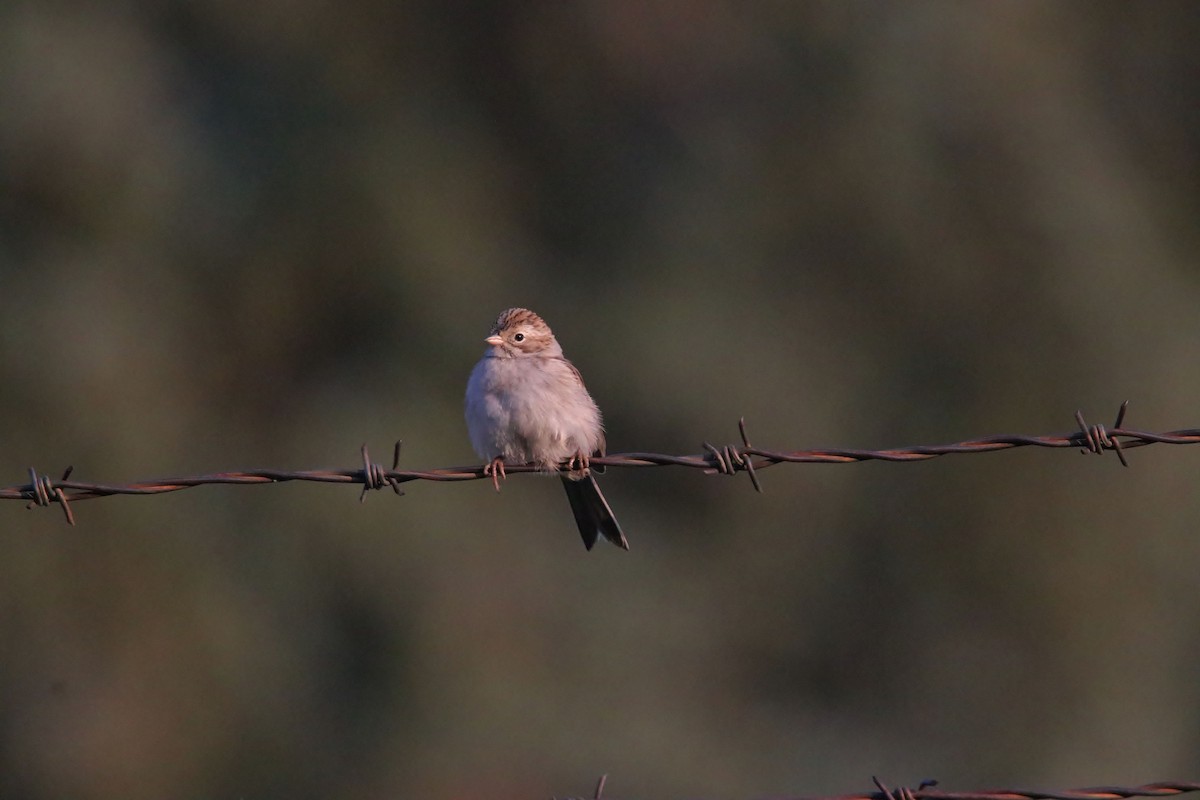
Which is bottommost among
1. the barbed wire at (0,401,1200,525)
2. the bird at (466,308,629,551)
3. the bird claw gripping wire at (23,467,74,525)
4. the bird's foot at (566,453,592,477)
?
the bird claw gripping wire at (23,467,74,525)

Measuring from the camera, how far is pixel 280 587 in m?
18.2

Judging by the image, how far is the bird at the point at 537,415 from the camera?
714cm

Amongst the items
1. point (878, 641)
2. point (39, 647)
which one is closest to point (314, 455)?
point (39, 647)

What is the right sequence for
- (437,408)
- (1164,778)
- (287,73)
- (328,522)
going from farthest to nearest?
(287,73) → (437,408) → (328,522) → (1164,778)

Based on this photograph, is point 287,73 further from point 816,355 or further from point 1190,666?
point 1190,666

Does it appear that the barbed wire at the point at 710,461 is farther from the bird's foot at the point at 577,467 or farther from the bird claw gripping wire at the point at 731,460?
the bird's foot at the point at 577,467

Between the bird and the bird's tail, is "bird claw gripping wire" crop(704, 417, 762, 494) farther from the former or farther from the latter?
the bird's tail

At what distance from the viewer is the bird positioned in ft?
23.4

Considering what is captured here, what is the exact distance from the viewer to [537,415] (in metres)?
7.14

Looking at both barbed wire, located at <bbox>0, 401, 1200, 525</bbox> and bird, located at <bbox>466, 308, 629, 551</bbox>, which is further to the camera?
bird, located at <bbox>466, 308, 629, 551</bbox>

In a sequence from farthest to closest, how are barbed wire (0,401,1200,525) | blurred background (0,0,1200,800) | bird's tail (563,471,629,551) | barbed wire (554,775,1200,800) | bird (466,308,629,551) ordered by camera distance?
blurred background (0,0,1200,800) < bird's tail (563,471,629,551) < bird (466,308,629,551) < barbed wire (0,401,1200,525) < barbed wire (554,775,1200,800)

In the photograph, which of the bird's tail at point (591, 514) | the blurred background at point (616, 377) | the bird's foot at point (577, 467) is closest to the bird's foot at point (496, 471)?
the bird's foot at point (577, 467)

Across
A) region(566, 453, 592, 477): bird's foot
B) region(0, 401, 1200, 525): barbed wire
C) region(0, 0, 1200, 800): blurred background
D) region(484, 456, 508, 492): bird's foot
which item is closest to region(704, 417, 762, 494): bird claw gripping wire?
region(0, 401, 1200, 525): barbed wire

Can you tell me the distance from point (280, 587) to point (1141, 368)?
945cm
